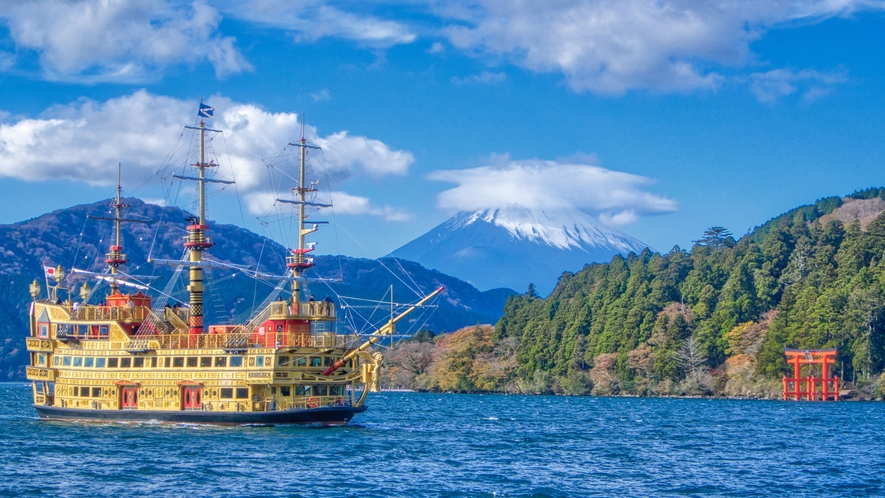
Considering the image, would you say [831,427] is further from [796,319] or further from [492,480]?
[796,319]

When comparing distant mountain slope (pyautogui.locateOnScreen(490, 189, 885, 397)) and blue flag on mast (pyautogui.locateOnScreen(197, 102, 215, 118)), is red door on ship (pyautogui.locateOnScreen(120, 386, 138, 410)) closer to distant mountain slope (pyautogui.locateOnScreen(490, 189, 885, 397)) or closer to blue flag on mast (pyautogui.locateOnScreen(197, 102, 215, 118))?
blue flag on mast (pyautogui.locateOnScreen(197, 102, 215, 118))

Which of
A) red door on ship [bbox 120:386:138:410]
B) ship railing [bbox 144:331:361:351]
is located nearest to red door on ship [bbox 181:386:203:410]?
ship railing [bbox 144:331:361:351]

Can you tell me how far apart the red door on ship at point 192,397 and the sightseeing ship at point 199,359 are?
0.05m

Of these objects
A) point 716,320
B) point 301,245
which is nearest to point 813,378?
point 716,320

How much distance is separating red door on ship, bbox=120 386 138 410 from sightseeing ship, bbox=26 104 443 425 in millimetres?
50

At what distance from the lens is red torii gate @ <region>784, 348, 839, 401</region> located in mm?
96188

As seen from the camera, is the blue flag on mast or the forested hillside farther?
the forested hillside

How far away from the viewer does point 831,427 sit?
62.9 metres

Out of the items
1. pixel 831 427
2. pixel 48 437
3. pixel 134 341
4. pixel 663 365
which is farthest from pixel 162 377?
pixel 663 365

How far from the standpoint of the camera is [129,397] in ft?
186

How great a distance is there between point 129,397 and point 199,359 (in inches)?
198

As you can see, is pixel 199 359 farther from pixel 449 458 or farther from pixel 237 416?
pixel 449 458

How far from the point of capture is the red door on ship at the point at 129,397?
5644 centimetres

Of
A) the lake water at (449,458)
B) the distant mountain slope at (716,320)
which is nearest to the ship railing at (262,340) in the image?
the lake water at (449,458)
